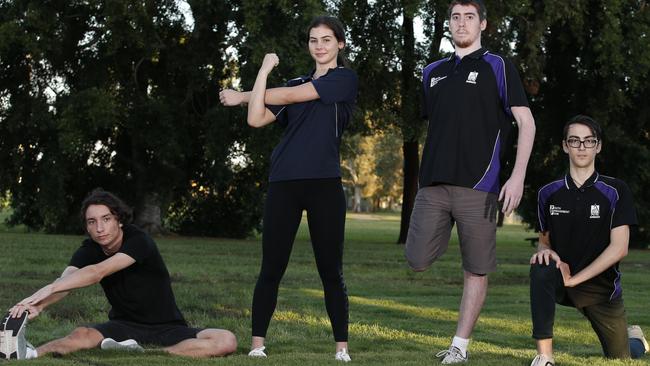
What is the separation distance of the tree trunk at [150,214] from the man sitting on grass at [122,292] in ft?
76.3

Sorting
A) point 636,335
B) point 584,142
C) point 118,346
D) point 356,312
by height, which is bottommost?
point 356,312

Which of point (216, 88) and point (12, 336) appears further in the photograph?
point (216, 88)

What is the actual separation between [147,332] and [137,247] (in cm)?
64

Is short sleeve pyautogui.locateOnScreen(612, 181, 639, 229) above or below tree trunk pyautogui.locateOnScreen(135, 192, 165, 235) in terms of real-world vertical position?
above

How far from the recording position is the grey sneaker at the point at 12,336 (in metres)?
5.68

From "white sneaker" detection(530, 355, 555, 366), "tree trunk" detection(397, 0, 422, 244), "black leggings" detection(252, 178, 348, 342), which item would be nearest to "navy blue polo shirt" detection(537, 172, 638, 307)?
"white sneaker" detection(530, 355, 555, 366)

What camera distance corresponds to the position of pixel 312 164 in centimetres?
595

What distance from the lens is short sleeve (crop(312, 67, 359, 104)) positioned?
5.99m

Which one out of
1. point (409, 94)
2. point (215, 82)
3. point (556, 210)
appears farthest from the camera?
point (215, 82)

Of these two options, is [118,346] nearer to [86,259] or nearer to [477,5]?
[86,259]

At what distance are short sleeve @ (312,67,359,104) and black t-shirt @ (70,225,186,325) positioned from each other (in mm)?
1452

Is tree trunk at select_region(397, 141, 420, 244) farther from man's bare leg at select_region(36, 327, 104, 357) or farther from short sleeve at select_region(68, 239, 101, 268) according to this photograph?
short sleeve at select_region(68, 239, 101, 268)

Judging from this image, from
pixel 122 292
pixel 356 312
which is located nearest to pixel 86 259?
pixel 122 292

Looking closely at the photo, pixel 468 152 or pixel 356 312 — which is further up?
pixel 468 152
